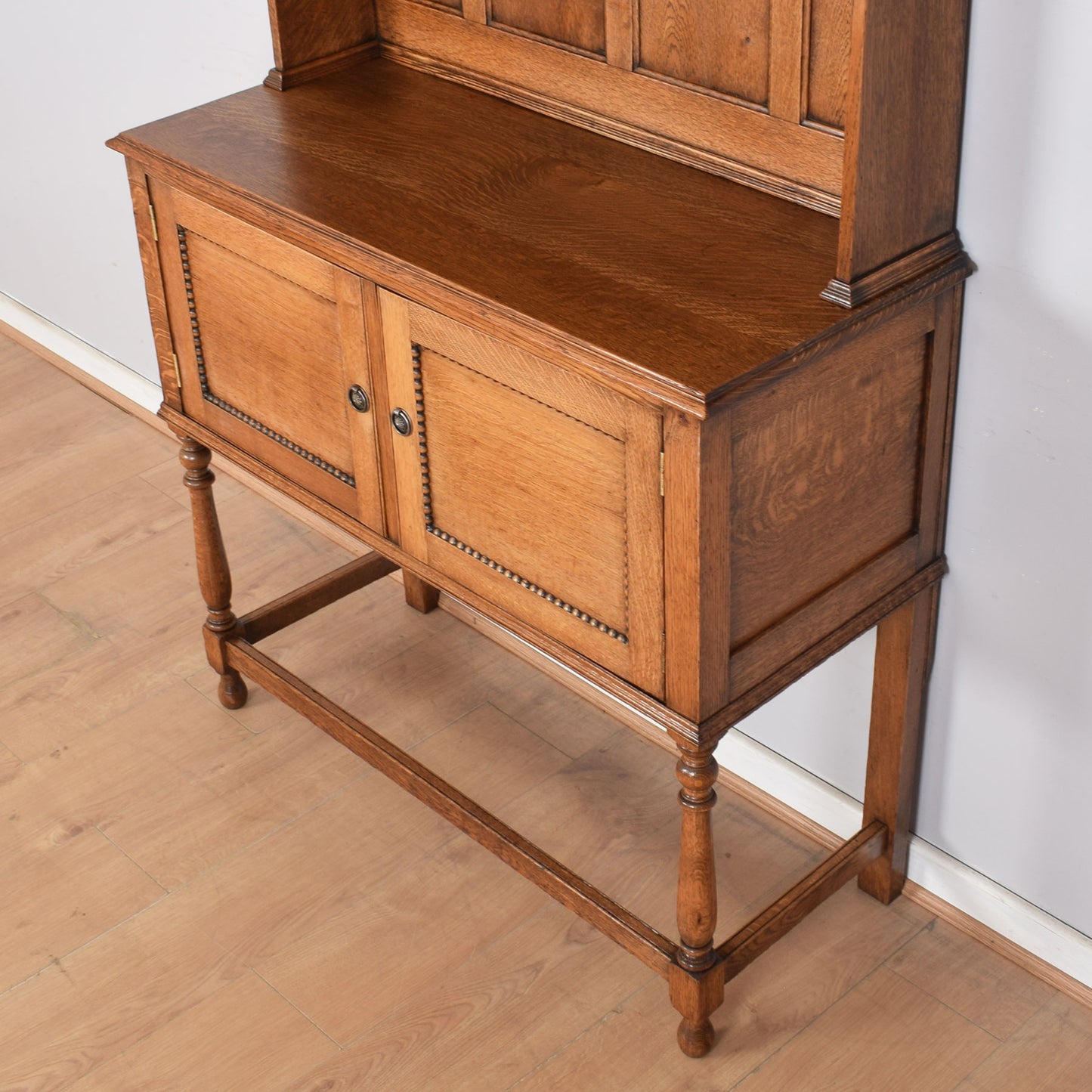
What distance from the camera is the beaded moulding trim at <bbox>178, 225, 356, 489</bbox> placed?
2.23 meters

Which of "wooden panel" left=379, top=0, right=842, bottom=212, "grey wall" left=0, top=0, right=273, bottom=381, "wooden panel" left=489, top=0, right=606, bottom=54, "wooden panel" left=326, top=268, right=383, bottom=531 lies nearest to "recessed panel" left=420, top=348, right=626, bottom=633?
"wooden panel" left=326, top=268, right=383, bottom=531

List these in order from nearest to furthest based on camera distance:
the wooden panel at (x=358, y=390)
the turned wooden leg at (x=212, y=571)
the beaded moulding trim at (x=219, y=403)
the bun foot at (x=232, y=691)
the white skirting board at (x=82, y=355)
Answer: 1. the wooden panel at (x=358, y=390)
2. the beaded moulding trim at (x=219, y=403)
3. the turned wooden leg at (x=212, y=571)
4. the bun foot at (x=232, y=691)
5. the white skirting board at (x=82, y=355)

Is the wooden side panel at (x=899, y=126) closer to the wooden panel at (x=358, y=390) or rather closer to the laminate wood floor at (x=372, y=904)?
the wooden panel at (x=358, y=390)

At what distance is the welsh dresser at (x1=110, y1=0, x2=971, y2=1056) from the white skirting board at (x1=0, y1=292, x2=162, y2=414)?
4.24 feet

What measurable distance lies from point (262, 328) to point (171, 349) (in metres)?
0.29

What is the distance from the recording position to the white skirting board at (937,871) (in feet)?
7.43

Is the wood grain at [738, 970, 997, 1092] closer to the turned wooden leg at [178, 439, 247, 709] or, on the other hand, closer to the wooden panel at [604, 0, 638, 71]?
the turned wooden leg at [178, 439, 247, 709]

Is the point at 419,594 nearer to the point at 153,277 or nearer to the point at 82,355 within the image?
the point at 153,277

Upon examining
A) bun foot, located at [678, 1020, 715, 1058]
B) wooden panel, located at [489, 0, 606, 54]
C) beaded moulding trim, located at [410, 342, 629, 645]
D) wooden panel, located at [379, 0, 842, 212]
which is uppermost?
wooden panel, located at [489, 0, 606, 54]

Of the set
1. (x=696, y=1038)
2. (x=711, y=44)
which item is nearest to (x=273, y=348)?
(x=711, y=44)

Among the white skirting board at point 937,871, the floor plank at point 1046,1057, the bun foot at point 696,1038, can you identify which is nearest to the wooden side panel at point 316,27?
the white skirting board at point 937,871

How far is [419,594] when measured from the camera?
10.1 feet

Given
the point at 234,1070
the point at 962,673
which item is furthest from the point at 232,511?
the point at 962,673

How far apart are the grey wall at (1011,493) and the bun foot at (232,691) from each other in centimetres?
96
